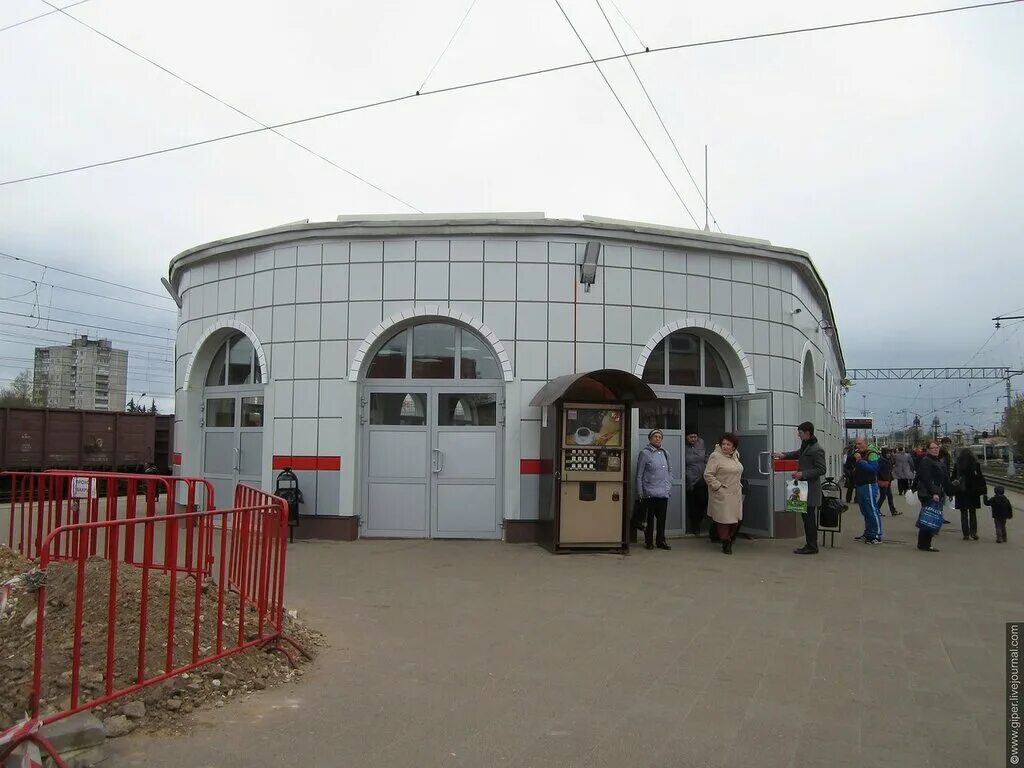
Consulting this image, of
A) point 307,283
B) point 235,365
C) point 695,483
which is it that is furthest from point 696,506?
point 235,365

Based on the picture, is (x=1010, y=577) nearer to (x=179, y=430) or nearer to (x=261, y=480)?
(x=261, y=480)

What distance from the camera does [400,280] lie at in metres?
10.6

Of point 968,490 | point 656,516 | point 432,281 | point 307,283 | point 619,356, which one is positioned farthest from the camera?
point 968,490

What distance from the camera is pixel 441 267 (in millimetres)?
10570

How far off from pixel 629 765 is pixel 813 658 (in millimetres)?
2350

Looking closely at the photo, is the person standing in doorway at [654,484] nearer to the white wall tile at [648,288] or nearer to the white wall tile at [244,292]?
the white wall tile at [648,288]

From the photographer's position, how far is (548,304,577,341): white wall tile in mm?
10547

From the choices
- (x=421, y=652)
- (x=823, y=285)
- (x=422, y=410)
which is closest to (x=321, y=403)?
(x=422, y=410)

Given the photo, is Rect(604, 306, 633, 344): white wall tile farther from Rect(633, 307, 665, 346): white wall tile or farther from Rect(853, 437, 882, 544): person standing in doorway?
Rect(853, 437, 882, 544): person standing in doorway

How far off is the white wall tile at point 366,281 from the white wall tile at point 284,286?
36.1 inches

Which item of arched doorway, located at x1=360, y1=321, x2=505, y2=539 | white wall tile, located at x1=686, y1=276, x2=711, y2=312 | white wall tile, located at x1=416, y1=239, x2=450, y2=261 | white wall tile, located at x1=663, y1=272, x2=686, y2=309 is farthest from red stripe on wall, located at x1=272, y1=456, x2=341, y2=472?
white wall tile, located at x1=686, y1=276, x2=711, y2=312

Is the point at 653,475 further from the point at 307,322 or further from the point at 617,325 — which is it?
the point at 307,322

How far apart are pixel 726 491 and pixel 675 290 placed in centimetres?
304

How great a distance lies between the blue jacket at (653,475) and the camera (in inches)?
389
